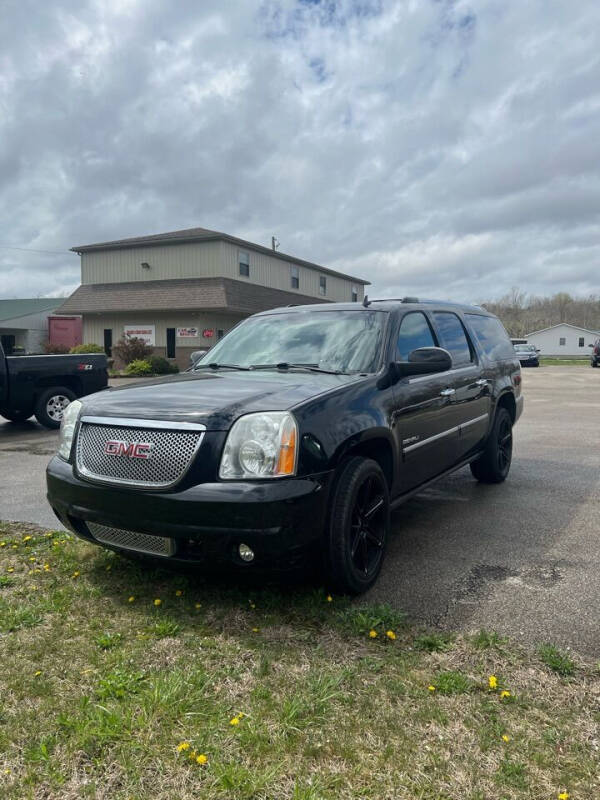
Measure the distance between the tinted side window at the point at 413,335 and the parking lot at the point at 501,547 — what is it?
149cm

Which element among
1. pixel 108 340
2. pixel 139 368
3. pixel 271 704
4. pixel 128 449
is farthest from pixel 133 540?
pixel 108 340

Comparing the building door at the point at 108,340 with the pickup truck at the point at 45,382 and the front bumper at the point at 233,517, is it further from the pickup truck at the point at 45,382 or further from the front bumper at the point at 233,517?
the front bumper at the point at 233,517

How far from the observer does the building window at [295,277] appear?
3419 cm

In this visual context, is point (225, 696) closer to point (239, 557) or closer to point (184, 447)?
point (239, 557)

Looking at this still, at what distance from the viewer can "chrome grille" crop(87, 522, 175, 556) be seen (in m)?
3.25

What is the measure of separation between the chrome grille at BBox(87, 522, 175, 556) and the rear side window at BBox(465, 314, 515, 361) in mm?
4073

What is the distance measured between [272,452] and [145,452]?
27.5 inches

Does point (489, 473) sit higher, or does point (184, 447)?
point (184, 447)

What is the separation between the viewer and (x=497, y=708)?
100.0 inches

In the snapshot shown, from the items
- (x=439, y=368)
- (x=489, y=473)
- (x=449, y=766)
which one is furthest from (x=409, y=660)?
(x=489, y=473)

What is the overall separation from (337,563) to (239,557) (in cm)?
57

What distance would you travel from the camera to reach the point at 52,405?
10875 millimetres

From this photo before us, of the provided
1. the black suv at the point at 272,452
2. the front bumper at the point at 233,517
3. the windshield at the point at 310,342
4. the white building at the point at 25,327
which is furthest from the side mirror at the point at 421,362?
the white building at the point at 25,327

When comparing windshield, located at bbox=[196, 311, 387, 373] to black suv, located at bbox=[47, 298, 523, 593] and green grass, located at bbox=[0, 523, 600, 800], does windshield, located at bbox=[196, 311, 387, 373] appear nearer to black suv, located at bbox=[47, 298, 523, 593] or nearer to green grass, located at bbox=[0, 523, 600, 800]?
black suv, located at bbox=[47, 298, 523, 593]
